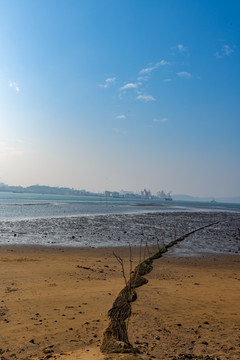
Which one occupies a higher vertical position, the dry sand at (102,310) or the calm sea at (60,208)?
the dry sand at (102,310)

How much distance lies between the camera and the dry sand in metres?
5.15

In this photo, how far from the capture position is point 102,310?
22.8 ft

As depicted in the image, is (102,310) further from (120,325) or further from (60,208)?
(60,208)

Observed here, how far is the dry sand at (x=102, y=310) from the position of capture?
5.15 m

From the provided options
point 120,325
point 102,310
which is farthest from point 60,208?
point 120,325

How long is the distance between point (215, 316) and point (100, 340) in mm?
3128

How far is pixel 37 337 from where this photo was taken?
5.53 m

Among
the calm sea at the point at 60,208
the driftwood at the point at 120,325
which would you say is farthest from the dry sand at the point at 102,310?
the calm sea at the point at 60,208

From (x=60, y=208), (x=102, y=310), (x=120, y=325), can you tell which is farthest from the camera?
(x=60, y=208)

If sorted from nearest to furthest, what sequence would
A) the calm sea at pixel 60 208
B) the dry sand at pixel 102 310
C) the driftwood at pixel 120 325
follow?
the driftwood at pixel 120 325 → the dry sand at pixel 102 310 → the calm sea at pixel 60 208

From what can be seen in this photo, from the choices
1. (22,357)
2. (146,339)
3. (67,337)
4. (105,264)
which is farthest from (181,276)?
(22,357)

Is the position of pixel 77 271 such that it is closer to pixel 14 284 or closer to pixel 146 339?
pixel 14 284

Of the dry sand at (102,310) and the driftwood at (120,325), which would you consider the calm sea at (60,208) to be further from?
the driftwood at (120,325)

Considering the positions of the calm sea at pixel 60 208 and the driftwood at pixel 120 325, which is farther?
the calm sea at pixel 60 208
